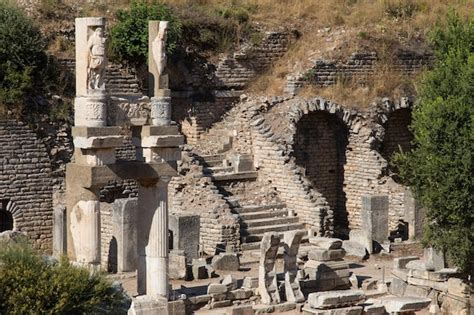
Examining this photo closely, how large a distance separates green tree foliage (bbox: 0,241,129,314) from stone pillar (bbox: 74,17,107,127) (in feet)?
8.76

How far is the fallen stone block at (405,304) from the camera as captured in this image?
81.2 ft

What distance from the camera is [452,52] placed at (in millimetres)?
26922

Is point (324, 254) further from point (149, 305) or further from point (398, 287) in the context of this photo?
point (149, 305)

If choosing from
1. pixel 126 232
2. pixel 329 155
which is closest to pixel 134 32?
pixel 329 155

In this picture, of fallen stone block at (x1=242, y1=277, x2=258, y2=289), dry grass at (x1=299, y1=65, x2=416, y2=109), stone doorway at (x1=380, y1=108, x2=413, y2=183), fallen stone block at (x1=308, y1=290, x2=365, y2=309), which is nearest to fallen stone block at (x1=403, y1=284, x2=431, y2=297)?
fallen stone block at (x1=308, y1=290, x2=365, y2=309)

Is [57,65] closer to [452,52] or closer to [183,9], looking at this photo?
[183,9]

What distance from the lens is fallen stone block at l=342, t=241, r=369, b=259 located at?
104 ft

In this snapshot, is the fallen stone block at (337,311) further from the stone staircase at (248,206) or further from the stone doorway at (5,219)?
the stone doorway at (5,219)

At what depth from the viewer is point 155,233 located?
2375 centimetres

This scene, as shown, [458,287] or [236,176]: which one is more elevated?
[236,176]

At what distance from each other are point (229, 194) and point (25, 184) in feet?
19.0

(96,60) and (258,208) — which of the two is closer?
(96,60)

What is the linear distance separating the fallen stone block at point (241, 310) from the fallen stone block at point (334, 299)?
46.4 inches

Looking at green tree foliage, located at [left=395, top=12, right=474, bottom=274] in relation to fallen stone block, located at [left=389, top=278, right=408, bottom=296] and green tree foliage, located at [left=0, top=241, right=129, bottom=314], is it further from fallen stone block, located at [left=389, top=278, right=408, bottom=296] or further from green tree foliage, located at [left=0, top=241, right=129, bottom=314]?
→ green tree foliage, located at [left=0, top=241, right=129, bottom=314]
